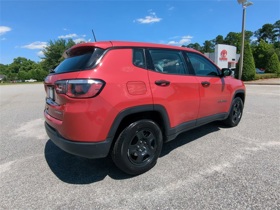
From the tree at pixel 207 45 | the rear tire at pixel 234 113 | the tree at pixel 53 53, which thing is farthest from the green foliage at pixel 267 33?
the rear tire at pixel 234 113

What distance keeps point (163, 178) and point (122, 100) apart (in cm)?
117

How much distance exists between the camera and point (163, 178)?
288 centimetres

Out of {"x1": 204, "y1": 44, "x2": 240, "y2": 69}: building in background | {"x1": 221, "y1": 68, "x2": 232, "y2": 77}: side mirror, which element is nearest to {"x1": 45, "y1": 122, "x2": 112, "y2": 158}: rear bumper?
{"x1": 221, "y1": 68, "x2": 232, "y2": 77}: side mirror

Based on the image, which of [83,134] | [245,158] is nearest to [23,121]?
[83,134]

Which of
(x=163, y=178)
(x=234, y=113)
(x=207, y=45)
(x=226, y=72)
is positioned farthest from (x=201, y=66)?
(x=207, y=45)

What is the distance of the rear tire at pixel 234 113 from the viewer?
4930 mm

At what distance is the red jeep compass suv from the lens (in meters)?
2.53

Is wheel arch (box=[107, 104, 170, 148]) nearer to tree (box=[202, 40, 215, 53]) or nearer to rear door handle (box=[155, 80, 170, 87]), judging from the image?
rear door handle (box=[155, 80, 170, 87])

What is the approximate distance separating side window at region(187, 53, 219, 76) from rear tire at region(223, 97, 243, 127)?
108 centimetres

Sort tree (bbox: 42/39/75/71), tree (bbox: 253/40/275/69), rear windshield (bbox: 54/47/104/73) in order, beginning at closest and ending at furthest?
rear windshield (bbox: 54/47/104/73) → tree (bbox: 253/40/275/69) → tree (bbox: 42/39/75/71)

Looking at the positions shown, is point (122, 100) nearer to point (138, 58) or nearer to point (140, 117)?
point (140, 117)

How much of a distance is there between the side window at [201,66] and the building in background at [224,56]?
58.5 feet

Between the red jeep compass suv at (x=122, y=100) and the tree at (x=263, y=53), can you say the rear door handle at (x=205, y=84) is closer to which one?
the red jeep compass suv at (x=122, y=100)

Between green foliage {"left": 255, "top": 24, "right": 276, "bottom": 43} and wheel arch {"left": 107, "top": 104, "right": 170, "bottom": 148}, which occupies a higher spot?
green foliage {"left": 255, "top": 24, "right": 276, "bottom": 43}
